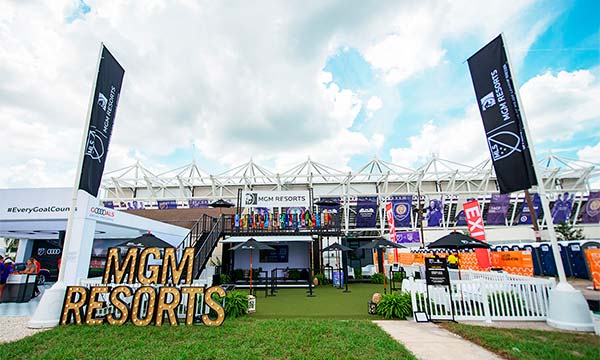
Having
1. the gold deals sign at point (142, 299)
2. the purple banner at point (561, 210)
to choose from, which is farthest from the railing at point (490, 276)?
the purple banner at point (561, 210)

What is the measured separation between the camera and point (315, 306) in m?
9.26

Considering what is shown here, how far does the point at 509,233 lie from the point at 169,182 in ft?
124

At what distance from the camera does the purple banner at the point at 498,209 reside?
Answer: 2891cm

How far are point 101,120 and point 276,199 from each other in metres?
10.3

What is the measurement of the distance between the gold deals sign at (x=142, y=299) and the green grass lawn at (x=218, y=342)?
282mm

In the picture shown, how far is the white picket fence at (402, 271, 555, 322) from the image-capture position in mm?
6863

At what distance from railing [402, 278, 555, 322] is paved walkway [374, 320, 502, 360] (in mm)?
754

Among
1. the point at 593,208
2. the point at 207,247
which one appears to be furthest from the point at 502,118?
the point at 593,208

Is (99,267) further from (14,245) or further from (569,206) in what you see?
(569,206)

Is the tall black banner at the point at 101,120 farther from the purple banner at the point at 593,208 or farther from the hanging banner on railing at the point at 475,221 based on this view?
the purple banner at the point at 593,208

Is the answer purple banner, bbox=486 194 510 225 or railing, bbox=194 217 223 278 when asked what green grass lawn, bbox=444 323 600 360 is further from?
purple banner, bbox=486 194 510 225

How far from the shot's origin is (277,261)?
16.8 metres

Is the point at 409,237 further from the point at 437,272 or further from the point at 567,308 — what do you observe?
the point at 567,308

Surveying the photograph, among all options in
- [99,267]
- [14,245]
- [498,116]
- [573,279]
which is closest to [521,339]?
[498,116]
